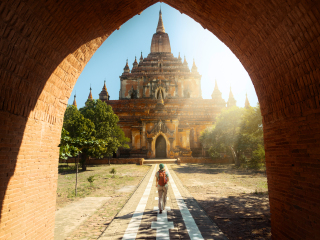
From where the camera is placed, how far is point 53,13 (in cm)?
354

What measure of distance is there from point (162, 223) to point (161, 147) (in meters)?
26.6

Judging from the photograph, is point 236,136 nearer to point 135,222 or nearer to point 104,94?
point 135,222

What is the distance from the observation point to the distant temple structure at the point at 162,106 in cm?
3256

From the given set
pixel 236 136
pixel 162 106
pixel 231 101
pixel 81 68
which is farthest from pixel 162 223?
pixel 231 101

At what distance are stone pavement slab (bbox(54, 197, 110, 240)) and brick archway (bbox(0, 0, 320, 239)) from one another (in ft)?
4.49

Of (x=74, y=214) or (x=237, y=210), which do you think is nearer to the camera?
(x=74, y=214)

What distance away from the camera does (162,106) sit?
38000mm

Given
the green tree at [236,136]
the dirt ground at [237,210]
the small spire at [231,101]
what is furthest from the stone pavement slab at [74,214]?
the small spire at [231,101]

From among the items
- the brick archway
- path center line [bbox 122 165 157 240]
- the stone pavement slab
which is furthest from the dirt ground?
the stone pavement slab

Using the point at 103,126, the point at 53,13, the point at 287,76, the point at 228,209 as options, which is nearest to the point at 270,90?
the point at 287,76

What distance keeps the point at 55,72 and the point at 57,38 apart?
29.8 inches

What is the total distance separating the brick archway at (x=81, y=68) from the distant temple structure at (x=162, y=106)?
2734cm

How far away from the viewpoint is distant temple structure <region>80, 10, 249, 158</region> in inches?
1282

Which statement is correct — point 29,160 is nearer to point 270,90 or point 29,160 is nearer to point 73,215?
point 73,215
